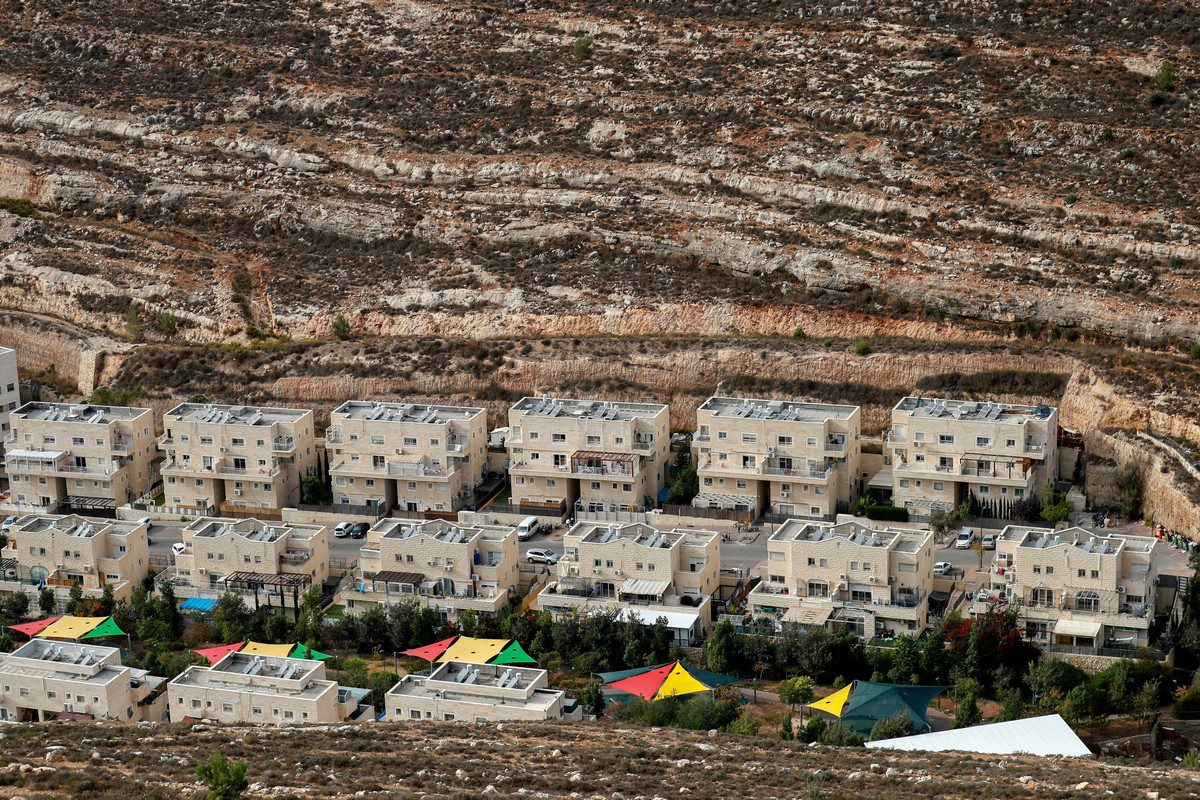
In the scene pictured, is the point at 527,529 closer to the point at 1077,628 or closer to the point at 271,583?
the point at 271,583

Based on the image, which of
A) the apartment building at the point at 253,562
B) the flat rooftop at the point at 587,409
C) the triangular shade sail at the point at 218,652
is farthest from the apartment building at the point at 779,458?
the triangular shade sail at the point at 218,652

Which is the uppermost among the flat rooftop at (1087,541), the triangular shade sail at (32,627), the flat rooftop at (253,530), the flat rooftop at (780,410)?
the flat rooftop at (780,410)

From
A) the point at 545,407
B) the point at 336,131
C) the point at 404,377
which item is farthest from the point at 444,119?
the point at 545,407

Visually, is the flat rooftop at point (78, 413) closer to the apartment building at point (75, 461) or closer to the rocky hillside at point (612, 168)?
the apartment building at point (75, 461)

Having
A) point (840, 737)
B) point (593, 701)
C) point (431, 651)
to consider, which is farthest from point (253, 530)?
point (840, 737)

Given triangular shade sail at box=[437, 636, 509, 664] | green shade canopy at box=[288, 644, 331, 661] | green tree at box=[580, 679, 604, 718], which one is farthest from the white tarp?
green shade canopy at box=[288, 644, 331, 661]

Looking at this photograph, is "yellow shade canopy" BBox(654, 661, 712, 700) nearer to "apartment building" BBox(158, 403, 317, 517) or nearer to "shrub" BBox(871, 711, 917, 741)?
"shrub" BBox(871, 711, 917, 741)
